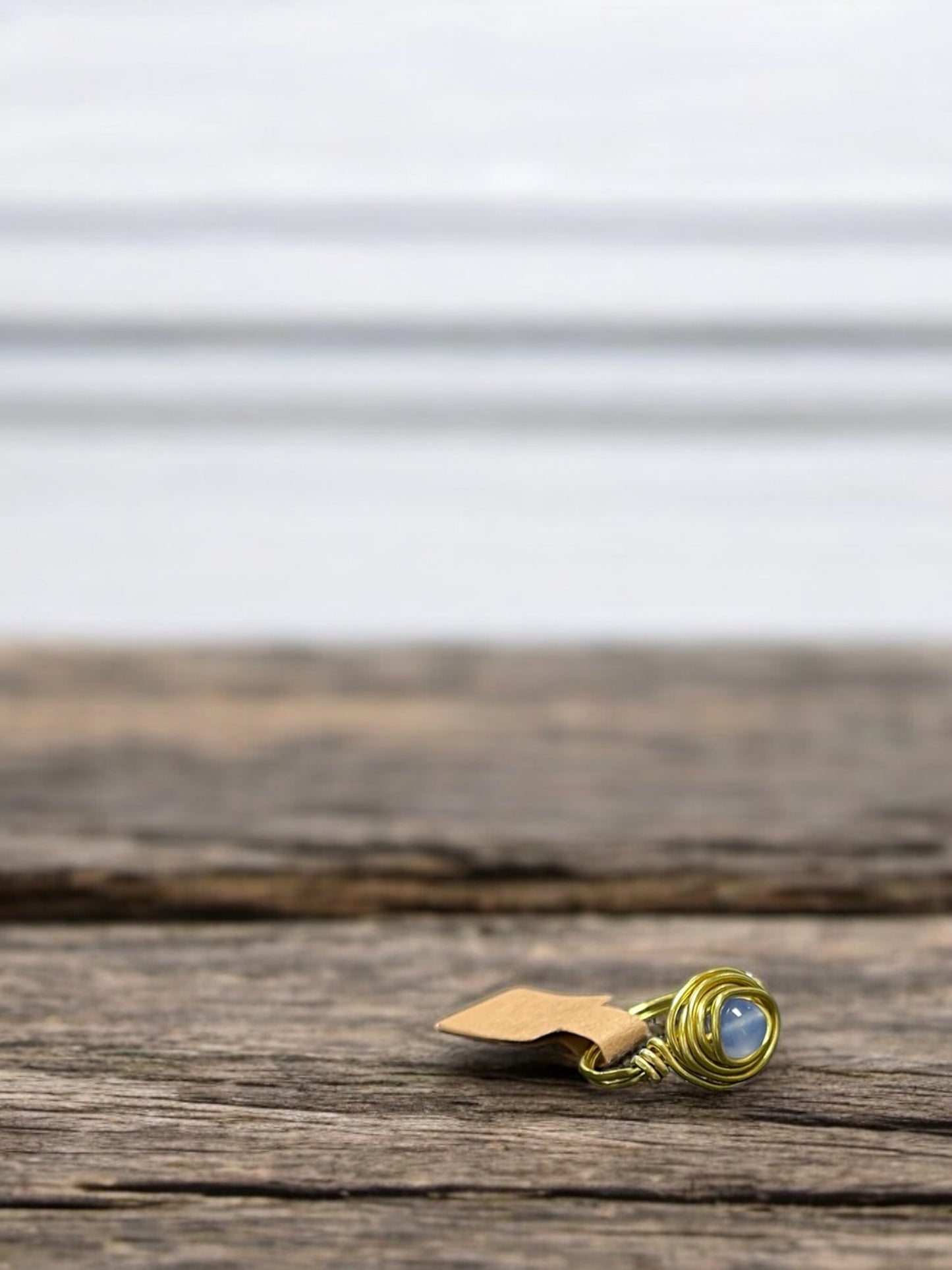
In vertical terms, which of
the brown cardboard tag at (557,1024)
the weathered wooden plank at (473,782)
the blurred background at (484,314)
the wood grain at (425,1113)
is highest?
the blurred background at (484,314)

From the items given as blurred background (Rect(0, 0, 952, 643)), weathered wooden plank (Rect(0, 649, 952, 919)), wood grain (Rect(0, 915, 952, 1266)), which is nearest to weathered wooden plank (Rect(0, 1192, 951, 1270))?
wood grain (Rect(0, 915, 952, 1266))

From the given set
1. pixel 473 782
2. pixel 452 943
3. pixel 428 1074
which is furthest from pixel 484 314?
pixel 428 1074

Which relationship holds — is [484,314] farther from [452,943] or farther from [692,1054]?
[692,1054]

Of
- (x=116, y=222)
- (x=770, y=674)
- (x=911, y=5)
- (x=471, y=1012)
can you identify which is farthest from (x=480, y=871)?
(x=911, y=5)

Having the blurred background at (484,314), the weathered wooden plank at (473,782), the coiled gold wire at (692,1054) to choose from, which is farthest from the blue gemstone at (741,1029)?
the blurred background at (484,314)

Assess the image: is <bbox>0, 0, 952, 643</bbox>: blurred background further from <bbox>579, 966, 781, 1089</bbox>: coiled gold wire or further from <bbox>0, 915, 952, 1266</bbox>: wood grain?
<bbox>579, 966, 781, 1089</bbox>: coiled gold wire

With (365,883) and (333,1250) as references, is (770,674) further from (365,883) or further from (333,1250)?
(333,1250)

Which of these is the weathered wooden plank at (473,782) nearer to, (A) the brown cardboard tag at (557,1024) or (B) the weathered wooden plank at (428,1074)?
(B) the weathered wooden plank at (428,1074)
